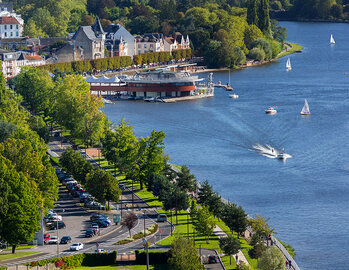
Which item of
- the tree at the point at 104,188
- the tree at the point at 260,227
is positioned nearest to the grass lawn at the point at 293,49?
the tree at the point at 104,188

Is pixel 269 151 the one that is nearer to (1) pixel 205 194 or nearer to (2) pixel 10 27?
(1) pixel 205 194

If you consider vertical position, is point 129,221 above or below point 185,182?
below

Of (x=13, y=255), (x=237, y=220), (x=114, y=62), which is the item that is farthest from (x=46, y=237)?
(x=114, y=62)

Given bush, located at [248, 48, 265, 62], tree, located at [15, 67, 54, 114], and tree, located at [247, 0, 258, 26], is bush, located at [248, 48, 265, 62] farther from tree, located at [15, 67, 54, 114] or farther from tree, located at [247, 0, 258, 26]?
tree, located at [15, 67, 54, 114]

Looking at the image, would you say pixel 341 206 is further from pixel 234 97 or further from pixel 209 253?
pixel 234 97

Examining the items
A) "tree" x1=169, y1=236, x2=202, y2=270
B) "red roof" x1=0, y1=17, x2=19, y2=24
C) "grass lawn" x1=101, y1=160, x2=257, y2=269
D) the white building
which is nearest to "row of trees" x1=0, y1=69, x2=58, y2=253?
"grass lawn" x1=101, y1=160, x2=257, y2=269

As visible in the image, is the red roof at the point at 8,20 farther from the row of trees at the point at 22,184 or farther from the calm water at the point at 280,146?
the row of trees at the point at 22,184
